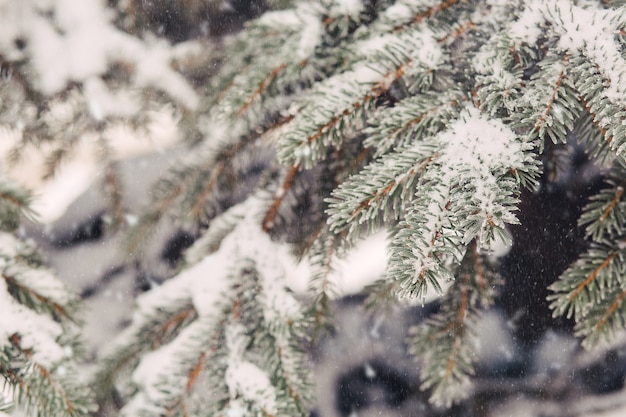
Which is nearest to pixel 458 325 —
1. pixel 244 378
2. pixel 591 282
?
pixel 591 282

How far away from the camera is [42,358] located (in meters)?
0.67

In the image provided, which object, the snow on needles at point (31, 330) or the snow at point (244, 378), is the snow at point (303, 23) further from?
the snow on needles at point (31, 330)

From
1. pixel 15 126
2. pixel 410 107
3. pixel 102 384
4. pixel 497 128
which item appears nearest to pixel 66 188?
pixel 15 126

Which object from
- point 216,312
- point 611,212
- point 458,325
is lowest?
point 458,325

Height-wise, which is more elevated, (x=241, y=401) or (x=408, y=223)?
(x=408, y=223)

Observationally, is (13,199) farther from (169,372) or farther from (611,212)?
(611,212)

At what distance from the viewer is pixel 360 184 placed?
56 cm

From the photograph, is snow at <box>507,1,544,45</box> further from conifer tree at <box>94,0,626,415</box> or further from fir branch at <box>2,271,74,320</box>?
fir branch at <box>2,271,74,320</box>

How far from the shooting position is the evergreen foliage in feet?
1.65

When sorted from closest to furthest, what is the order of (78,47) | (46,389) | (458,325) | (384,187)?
1. (384,187)
2. (46,389)
3. (458,325)
4. (78,47)

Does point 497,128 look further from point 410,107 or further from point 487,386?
point 487,386

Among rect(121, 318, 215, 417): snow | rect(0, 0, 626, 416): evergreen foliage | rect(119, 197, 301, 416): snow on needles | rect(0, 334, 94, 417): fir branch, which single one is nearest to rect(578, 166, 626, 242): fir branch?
rect(0, 0, 626, 416): evergreen foliage

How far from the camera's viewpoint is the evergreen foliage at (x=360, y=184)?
1.65ft

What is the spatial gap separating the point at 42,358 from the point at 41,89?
0.58m
